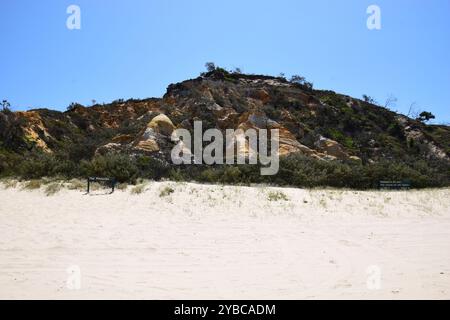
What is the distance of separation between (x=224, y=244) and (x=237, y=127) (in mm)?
15714

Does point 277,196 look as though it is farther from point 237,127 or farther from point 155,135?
point 237,127

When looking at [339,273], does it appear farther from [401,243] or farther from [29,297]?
[29,297]

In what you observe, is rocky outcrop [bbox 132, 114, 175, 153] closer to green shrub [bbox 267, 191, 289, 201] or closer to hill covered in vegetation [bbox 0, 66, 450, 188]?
hill covered in vegetation [bbox 0, 66, 450, 188]

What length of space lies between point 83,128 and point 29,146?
666 centimetres

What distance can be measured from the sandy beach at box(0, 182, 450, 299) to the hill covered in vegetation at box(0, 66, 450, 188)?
244cm

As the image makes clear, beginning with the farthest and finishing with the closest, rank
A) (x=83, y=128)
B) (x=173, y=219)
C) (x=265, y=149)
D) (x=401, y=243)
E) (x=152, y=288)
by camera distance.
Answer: (x=83, y=128) < (x=265, y=149) < (x=173, y=219) < (x=401, y=243) < (x=152, y=288)

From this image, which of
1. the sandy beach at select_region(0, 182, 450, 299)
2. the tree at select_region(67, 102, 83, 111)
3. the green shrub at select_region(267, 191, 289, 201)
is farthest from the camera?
the tree at select_region(67, 102, 83, 111)

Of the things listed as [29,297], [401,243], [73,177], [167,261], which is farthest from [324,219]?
[73,177]

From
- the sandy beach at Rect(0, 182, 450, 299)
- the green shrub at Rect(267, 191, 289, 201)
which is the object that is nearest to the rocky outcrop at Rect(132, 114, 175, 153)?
the sandy beach at Rect(0, 182, 450, 299)

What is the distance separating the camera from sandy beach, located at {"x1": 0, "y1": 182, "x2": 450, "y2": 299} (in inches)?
218
